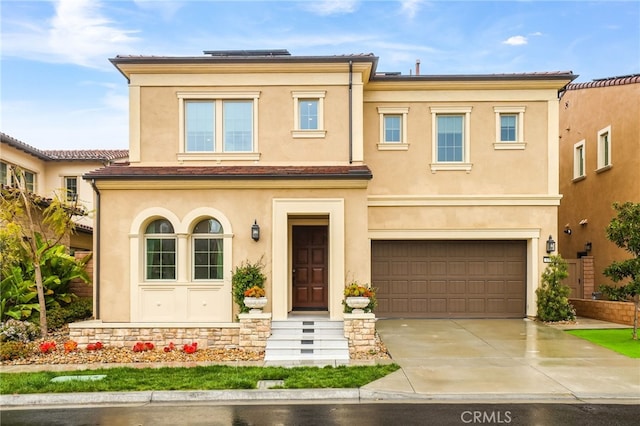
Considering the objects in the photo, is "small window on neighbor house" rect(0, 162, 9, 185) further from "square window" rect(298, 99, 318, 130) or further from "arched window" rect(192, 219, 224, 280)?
"square window" rect(298, 99, 318, 130)

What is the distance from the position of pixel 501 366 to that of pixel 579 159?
12657mm

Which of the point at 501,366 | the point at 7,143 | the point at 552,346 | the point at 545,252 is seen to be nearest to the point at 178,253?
the point at 501,366

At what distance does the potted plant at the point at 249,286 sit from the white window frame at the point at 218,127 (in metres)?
3.12

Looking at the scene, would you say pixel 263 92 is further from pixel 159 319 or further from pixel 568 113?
pixel 568 113

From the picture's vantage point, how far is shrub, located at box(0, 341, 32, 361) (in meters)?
10.3

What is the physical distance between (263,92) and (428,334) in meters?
7.86

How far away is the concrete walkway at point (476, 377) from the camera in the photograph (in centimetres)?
780

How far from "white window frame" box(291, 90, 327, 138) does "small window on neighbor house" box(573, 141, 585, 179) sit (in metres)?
11.5

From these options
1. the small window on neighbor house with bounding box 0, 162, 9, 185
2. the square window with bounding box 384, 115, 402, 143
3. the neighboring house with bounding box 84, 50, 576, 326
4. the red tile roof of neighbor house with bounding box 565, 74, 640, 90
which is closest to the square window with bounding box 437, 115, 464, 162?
the neighboring house with bounding box 84, 50, 576, 326

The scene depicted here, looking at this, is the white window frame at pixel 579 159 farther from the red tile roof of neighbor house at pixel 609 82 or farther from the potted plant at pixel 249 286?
the potted plant at pixel 249 286

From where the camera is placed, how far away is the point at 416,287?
15.2 metres

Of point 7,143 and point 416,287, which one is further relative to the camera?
point 7,143

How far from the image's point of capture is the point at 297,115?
1330cm

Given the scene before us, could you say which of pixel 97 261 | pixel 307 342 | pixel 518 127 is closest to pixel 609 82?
pixel 518 127
